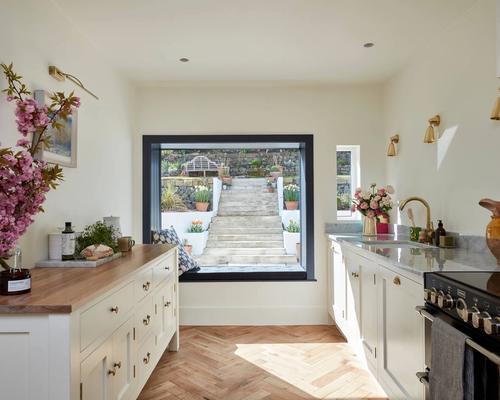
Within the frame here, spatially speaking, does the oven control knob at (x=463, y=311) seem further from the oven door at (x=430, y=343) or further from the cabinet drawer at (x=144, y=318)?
the cabinet drawer at (x=144, y=318)

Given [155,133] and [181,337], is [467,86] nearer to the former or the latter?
[155,133]

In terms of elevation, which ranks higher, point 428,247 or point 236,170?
point 236,170

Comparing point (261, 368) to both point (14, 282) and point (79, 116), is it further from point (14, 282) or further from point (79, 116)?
point (79, 116)

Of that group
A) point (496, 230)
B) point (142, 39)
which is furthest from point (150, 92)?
point (496, 230)

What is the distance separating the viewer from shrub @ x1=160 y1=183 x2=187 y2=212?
4.30 meters

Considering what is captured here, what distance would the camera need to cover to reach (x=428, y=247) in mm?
2666

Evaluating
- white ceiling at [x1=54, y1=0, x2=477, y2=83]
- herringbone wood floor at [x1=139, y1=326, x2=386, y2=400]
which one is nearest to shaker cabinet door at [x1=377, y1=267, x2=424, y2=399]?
herringbone wood floor at [x1=139, y1=326, x2=386, y2=400]

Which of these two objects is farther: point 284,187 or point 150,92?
point 284,187

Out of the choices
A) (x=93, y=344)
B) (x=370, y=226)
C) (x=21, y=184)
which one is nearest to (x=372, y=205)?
(x=370, y=226)

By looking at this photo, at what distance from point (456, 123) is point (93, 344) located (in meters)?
2.55

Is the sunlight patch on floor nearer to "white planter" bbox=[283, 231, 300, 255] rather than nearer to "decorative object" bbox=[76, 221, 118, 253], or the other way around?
"white planter" bbox=[283, 231, 300, 255]

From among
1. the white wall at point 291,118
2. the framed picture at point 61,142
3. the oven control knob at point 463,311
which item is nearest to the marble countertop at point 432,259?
the oven control knob at point 463,311

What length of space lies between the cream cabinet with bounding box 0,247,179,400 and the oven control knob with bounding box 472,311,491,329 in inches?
53.3

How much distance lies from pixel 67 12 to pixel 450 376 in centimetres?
285
